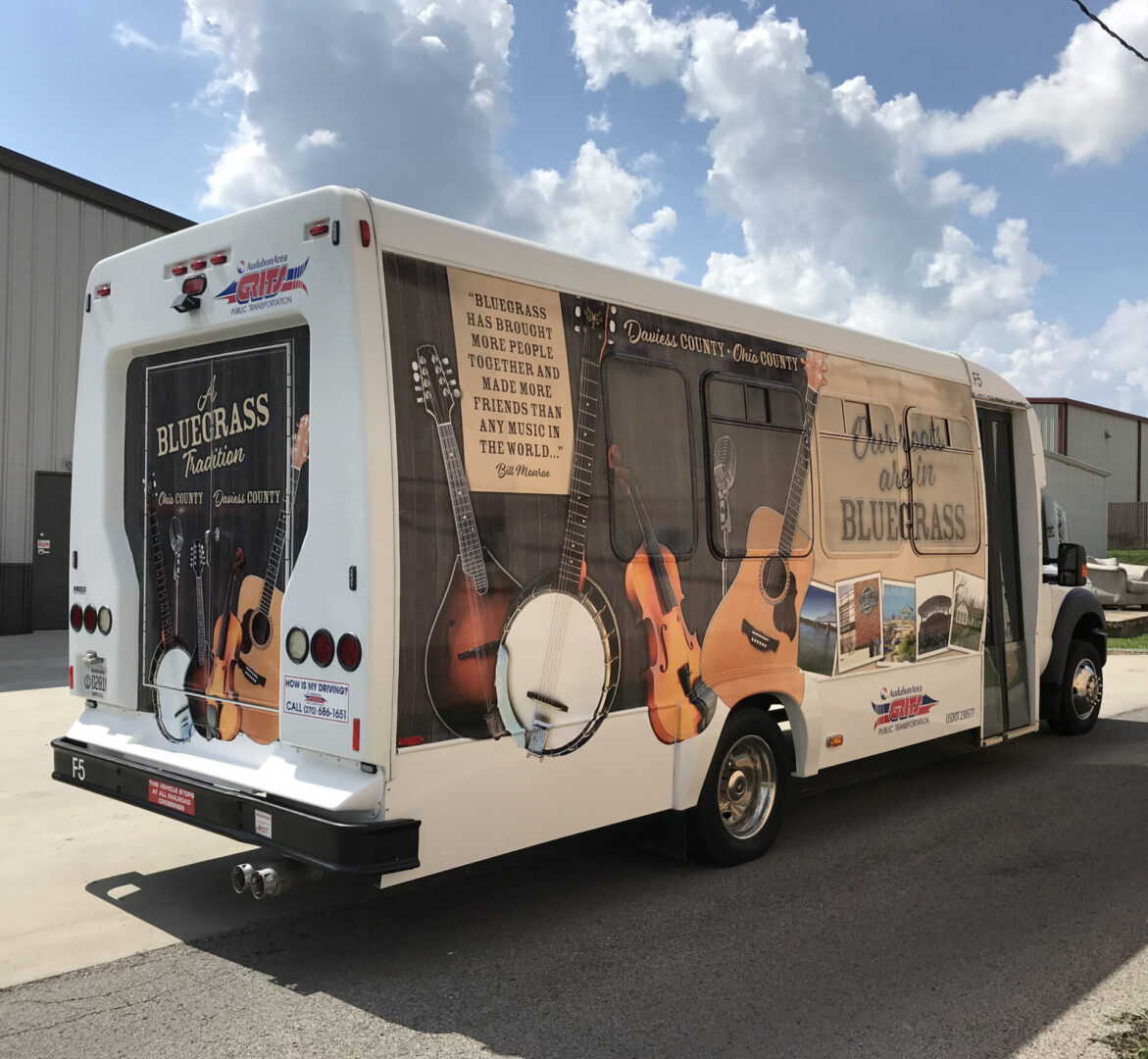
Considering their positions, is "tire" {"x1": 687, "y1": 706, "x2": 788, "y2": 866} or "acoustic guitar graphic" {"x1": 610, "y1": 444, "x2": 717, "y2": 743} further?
"tire" {"x1": 687, "y1": 706, "x2": 788, "y2": 866}

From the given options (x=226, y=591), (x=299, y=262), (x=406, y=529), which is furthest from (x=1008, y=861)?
(x=299, y=262)

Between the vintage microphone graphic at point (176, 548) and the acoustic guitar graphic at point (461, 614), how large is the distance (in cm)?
156

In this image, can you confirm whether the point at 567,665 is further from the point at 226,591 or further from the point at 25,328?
the point at 25,328

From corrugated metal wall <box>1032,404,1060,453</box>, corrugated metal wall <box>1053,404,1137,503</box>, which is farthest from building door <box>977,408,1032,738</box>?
corrugated metal wall <box>1053,404,1137,503</box>

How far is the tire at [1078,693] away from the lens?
8930mm

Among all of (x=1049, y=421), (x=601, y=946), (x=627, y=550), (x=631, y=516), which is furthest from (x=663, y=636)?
(x=1049, y=421)

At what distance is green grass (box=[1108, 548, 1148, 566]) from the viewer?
112 feet

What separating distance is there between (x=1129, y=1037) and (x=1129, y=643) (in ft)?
48.4

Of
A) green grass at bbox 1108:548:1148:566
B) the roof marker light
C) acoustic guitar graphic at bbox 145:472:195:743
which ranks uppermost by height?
the roof marker light

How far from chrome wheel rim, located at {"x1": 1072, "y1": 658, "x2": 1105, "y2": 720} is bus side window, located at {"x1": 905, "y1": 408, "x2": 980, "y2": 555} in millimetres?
2475

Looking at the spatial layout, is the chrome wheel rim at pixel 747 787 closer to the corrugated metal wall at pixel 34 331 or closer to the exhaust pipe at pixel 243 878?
the exhaust pipe at pixel 243 878

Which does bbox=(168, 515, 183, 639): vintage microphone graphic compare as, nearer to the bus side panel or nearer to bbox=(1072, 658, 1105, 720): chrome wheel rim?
the bus side panel

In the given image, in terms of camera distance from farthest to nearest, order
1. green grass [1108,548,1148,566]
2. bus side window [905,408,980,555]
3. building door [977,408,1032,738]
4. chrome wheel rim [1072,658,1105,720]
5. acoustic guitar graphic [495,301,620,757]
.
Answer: green grass [1108,548,1148,566]
chrome wheel rim [1072,658,1105,720]
building door [977,408,1032,738]
bus side window [905,408,980,555]
acoustic guitar graphic [495,301,620,757]

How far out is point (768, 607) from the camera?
5.70m
